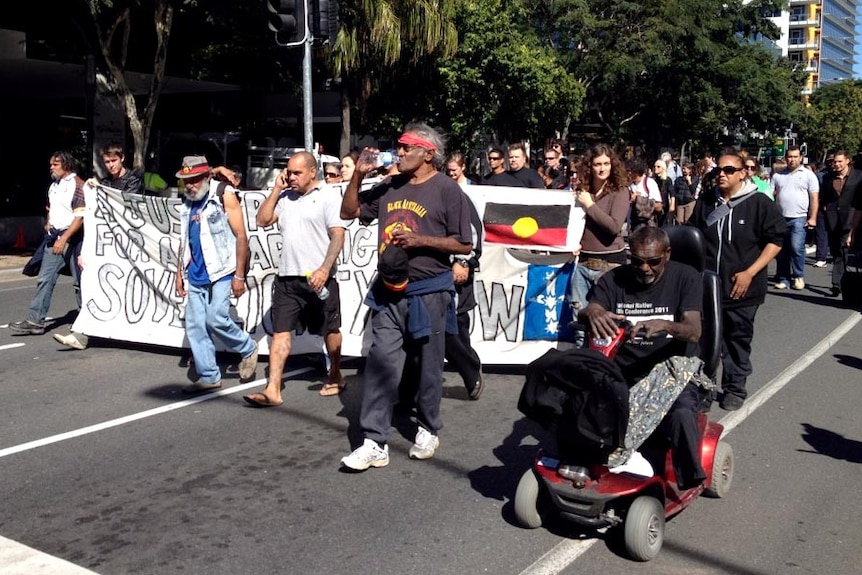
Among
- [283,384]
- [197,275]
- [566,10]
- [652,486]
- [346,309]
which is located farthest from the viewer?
[566,10]

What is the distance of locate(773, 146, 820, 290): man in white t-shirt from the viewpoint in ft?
44.6

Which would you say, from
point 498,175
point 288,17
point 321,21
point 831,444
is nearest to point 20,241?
point 288,17

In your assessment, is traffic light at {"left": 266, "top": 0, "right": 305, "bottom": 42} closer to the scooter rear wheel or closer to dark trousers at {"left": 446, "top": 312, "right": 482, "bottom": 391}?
dark trousers at {"left": 446, "top": 312, "right": 482, "bottom": 391}

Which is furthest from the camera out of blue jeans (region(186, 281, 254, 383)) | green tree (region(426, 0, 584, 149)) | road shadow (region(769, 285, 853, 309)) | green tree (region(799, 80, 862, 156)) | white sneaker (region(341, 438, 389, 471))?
green tree (region(799, 80, 862, 156))

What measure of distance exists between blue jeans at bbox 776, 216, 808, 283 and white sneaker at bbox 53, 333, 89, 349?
9.00 m

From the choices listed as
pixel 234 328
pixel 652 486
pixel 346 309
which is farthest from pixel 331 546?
pixel 346 309

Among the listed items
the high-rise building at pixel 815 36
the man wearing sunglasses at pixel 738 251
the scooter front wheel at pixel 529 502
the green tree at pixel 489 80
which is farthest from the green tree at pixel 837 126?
the scooter front wheel at pixel 529 502

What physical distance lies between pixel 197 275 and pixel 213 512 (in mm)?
2602

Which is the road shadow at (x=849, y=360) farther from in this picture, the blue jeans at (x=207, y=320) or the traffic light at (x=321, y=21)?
the traffic light at (x=321, y=21)

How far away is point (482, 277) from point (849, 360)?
3398mm

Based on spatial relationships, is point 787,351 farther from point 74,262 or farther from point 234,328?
point 74,262

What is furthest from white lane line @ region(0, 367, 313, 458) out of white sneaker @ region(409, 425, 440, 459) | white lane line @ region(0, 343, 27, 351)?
white lane line @ region(0, 343, 27, 351)

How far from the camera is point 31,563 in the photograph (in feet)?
14.3

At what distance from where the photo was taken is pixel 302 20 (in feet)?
39.1
